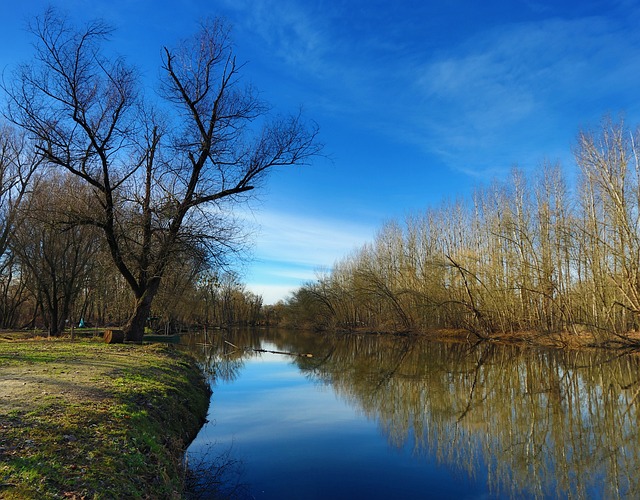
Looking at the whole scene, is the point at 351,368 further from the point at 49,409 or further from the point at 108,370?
the point at 49,409

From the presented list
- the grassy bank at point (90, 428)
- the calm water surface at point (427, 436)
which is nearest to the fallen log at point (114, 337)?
the calm water surface at point (427, 436)

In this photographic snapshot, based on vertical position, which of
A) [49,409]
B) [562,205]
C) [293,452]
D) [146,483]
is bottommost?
[293,452]

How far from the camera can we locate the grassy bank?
4129mm

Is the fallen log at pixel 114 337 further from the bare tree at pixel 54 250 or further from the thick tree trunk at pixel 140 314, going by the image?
the bare tree at pixel 54 250

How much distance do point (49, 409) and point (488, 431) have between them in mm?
8189

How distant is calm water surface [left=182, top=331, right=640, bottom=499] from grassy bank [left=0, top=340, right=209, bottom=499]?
37.8 inches

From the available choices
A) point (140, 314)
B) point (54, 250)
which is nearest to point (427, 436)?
point (140, 314)

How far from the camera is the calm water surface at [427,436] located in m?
6.46

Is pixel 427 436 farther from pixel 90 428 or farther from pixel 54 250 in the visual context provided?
pixel 54 250

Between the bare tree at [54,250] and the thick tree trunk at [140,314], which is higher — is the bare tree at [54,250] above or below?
above

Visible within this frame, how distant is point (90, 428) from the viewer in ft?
18.1

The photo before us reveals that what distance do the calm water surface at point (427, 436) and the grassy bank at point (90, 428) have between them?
961 mm

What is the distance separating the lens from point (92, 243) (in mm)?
25609

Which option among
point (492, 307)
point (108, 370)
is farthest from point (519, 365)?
point (108, 370)
